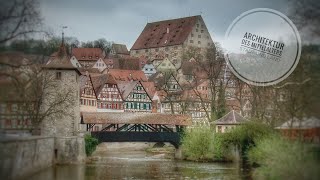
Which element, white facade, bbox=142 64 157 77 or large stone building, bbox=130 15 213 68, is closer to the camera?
white facade, bbox=142 64 157 77

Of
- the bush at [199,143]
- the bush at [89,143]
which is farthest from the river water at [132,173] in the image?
the bush at [199,143]

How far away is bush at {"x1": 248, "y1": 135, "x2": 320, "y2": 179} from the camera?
38.7ft

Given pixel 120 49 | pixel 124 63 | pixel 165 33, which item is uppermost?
pixel 165 33

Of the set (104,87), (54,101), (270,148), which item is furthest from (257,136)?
(104,87)

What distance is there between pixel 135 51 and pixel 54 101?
44.7 metres

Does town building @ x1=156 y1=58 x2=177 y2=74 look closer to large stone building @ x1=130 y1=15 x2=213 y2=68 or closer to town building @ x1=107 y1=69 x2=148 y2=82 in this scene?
large stone building @ x1=130 y1=15 x2=213 y2=68

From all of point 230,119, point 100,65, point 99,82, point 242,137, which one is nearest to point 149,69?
point 100,65

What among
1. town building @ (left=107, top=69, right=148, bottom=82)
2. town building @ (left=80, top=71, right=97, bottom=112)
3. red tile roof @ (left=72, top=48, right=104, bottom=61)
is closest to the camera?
town building @ (left=80, top=71, right=97, bottom=112)

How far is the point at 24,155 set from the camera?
15.3 meters

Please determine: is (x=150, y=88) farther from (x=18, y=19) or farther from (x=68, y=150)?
(x=18, y=19)

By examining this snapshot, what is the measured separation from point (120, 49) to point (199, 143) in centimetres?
4406

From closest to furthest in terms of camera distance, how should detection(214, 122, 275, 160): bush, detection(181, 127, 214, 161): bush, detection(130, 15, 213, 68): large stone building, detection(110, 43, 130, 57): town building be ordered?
detection(214, 122, 275, 160): bush < detection(181, 127, 214, 161): bush < detection(130, 15, 213, 68): large stone building < detection(110, 43, 130, 57): town building

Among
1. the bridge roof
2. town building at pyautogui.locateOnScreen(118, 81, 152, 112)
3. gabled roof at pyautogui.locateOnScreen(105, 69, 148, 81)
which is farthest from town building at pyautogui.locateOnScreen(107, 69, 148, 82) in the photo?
the bridge roof

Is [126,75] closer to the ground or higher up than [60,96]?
higher up
